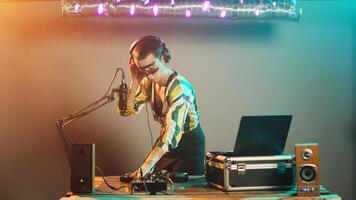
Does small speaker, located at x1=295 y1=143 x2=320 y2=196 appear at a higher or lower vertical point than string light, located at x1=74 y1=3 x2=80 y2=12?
lower

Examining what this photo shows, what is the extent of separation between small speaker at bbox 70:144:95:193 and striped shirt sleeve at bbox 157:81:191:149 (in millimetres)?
642

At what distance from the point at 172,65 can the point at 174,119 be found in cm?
50

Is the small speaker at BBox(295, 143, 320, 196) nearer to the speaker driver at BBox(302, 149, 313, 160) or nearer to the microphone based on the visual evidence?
the speaker driver at BBox(302, 149, 313, 160)

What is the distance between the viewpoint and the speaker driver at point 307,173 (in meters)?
2.63

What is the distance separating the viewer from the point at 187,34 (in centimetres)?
354

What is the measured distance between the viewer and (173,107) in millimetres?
3201

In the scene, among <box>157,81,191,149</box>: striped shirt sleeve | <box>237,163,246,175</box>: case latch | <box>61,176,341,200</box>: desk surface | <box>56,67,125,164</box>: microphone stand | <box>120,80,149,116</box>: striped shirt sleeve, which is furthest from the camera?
<box>56,67,125,164</box>: microphone stand

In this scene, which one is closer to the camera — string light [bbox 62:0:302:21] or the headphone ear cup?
string light [bbox 62:0:302:21]

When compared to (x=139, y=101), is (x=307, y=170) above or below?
below

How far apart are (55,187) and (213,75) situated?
148cm

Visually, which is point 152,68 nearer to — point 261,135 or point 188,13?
point 188,13

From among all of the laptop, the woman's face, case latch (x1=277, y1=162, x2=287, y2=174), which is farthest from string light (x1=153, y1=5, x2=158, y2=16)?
case latch (x1=277, y1=162, x2=287, y2=174)

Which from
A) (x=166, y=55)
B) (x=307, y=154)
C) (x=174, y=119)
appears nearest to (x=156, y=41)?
(x=166, y=55)

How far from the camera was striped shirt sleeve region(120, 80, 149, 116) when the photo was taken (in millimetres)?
3355
